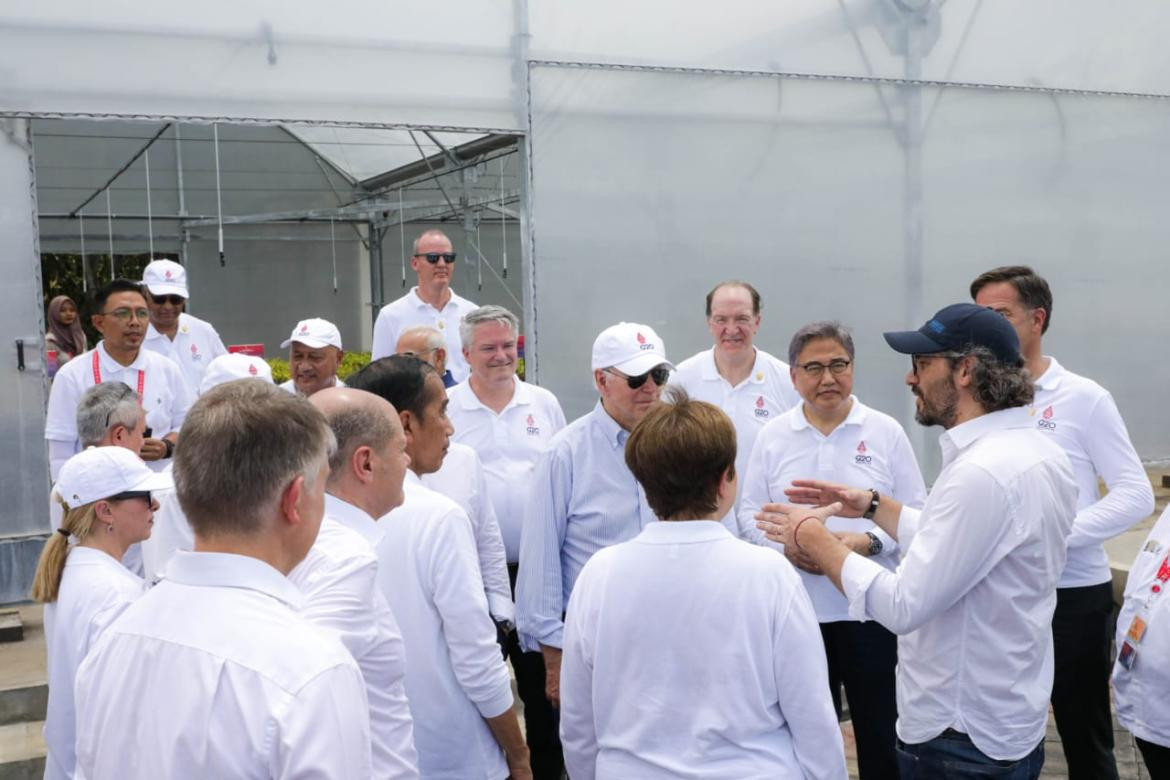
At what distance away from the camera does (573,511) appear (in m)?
3.29

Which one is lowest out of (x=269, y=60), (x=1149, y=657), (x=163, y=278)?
(x=1149, y=657)

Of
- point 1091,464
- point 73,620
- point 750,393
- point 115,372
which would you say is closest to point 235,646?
point 73,620

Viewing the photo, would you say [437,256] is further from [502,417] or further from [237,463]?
[237,463]

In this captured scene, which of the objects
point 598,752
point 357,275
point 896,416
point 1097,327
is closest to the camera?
point 598,752

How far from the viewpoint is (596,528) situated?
3.27m

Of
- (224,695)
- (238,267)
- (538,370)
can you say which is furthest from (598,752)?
(238,267)

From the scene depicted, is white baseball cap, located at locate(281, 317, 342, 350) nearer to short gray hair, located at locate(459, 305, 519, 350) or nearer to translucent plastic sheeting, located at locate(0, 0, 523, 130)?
short gray hair, located at locate(459, 305, 519, 350)

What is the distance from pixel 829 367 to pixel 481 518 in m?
1.24

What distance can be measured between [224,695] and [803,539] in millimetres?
1560

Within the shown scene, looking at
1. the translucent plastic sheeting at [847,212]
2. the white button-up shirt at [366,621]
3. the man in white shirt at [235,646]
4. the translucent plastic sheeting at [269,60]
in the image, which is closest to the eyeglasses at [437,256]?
the translucent plastic sheeting at [847,212]

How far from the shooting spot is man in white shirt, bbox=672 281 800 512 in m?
4.66

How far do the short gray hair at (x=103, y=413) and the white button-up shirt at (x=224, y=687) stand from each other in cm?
253

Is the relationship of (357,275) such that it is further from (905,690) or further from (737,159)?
(905,690)

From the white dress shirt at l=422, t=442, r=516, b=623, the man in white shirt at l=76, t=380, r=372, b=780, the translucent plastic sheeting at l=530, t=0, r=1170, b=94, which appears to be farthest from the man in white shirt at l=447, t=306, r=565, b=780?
the translucent plastic sheeting at l=530, t=0, r=1170, b=94
